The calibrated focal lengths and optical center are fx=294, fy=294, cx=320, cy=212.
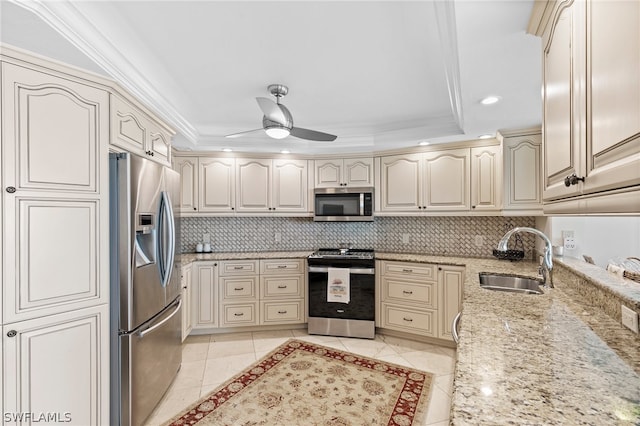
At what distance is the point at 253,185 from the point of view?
3.81 metres

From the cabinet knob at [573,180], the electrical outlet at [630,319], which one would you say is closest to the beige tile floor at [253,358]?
the electrical outlet at [630,319]

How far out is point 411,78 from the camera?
7.21 feet

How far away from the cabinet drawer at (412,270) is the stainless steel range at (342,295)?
0.19 meters

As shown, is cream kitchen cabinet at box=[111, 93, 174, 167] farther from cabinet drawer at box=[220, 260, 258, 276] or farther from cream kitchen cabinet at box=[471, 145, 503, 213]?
cream kitchen cabinet at box=[471, 145, 503, 213]

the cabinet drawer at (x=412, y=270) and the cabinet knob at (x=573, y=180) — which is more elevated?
the cabinet knob at (x=573, y=180)

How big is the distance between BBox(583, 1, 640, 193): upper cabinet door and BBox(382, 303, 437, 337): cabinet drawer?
9.03 feet

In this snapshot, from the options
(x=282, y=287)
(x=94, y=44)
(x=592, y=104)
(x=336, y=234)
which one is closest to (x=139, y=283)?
(x=94, y=44)

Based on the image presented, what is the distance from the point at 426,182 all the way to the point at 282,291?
2187 mm

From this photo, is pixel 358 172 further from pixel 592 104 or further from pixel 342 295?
pixel 592 104

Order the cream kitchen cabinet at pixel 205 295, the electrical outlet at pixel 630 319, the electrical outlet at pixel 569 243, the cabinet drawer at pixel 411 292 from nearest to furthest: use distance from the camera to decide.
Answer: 1. the electrical outlet at pixel 630 319
2. the electrical outlet at pixel 569 243
3. the cabinet drawer at pixel 411 292
4. the cream kitchen cabinet at pixel 205 295

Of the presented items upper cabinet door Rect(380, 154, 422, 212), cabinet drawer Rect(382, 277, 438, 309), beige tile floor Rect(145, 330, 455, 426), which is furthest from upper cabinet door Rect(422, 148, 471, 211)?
beige tile floor Rect(145, 330, 455, 426)

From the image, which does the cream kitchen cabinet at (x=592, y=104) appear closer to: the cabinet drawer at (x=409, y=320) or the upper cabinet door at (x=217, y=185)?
the cabinet drawer at (x=409, y=320)

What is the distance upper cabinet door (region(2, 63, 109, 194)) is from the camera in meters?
1.44

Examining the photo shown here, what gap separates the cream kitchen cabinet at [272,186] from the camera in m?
3.80
